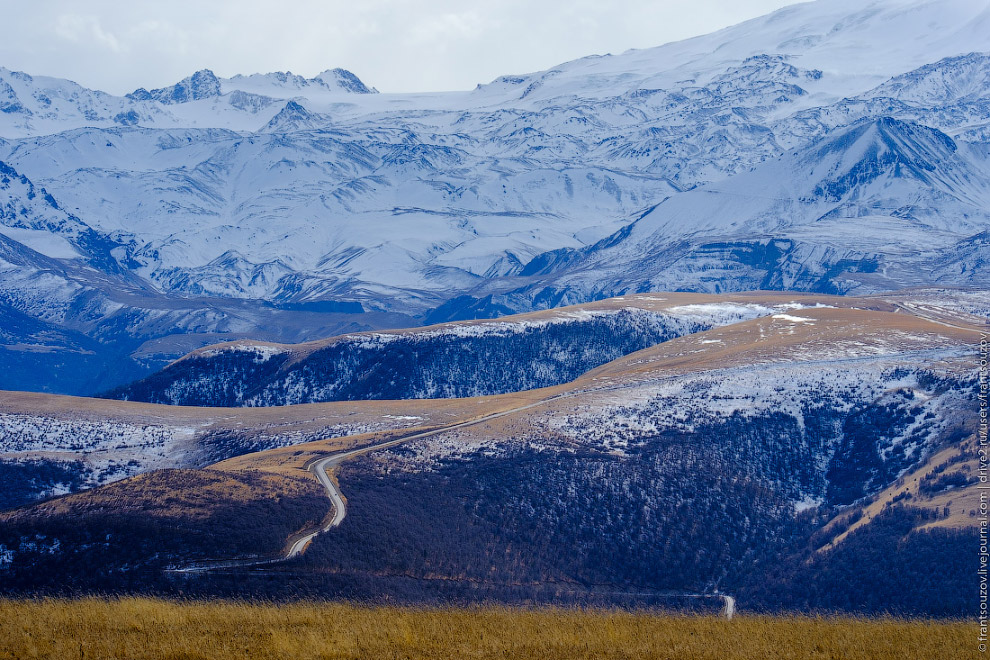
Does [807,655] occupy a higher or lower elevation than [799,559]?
higher

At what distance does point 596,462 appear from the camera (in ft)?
269

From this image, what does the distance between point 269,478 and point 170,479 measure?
660cm

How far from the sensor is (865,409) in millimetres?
93688

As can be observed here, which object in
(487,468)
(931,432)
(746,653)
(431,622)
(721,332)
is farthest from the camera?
(721,332)

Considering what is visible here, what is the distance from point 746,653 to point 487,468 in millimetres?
47823

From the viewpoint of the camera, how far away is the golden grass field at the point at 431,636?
Result: 1278 inches

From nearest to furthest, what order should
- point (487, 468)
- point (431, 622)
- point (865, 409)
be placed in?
point (431, 622)
point (487, 468)
point (865, 409)

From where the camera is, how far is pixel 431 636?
34.1m

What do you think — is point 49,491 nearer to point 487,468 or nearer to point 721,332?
point 487,468

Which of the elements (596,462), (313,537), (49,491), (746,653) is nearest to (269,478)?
(313,537)

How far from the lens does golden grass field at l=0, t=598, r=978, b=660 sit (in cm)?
3247

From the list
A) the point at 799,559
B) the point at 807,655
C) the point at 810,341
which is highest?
the point at 810,341

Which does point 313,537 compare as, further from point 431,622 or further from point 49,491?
point 49,491

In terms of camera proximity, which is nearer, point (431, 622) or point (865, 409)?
point (431, 622)
